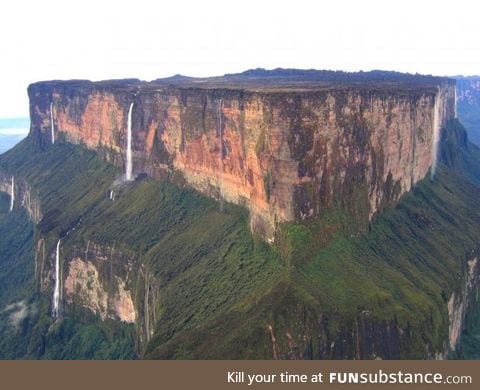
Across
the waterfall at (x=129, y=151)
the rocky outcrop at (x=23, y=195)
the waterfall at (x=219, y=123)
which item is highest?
the waterfall at (x=219, y=123)

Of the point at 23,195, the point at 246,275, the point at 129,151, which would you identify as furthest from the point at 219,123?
the point at 23,195

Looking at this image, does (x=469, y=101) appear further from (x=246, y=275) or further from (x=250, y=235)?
(x=246, y=275)

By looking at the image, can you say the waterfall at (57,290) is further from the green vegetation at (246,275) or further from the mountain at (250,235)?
the green vegetation at (246,275)

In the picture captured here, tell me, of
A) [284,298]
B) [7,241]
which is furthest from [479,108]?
[284,298]

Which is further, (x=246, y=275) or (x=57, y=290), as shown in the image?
(x=57, y=290)

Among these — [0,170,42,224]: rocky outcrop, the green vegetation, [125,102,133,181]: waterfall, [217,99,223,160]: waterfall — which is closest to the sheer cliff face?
[217,99,223,160]: waterfall

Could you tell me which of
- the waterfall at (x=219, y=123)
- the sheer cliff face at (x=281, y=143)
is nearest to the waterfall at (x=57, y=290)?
the sheer cliff face at (x=281, y=143)

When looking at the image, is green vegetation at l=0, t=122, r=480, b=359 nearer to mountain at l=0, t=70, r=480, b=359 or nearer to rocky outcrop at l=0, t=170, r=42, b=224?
mountain at l=0, t=70, r=480, b=359

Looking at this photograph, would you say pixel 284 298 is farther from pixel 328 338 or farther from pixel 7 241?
pixel 7 241
